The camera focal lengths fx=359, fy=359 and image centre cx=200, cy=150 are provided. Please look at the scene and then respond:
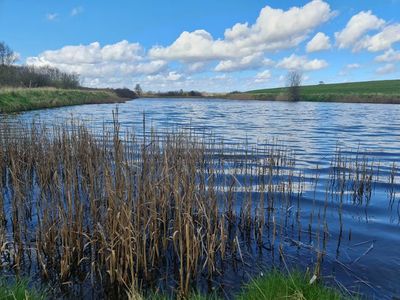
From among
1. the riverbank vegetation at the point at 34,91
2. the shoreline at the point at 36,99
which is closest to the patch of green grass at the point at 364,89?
the riverbank vegetation at the point at 34,91

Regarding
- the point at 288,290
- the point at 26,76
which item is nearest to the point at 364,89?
the point at 26,76

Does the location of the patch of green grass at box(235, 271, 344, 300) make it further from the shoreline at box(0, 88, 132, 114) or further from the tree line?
the tree line

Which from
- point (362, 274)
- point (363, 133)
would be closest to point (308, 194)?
point (362, 274)

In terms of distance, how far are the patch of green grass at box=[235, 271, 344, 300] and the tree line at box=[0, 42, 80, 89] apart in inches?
2032

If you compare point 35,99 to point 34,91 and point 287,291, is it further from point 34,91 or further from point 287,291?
point 287,291

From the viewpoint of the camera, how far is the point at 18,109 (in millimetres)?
34344

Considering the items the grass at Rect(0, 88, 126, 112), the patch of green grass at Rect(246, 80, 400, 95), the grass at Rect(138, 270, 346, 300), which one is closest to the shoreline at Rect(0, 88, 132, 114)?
the grass at Rect(0, 88, 126, 112)

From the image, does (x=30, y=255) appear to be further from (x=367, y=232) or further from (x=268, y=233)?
(x=367, y=232)

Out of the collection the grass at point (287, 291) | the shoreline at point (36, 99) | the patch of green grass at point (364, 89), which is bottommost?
the grass at point (287, 291)

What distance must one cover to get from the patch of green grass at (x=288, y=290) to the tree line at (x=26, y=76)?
51.6 m

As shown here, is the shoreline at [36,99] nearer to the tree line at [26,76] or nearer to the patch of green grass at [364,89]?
the tree line at [26,76]

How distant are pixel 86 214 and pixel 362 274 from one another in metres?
5.02

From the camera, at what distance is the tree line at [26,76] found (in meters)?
55.0

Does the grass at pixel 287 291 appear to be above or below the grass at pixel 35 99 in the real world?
below
